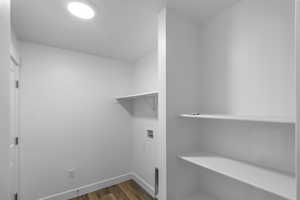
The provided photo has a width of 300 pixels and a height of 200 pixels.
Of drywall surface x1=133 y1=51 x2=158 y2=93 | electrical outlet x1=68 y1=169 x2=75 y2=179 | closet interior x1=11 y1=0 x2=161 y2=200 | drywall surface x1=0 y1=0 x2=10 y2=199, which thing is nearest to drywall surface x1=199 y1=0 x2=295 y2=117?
closet interior x1=11 y1=0 x2=161 y2=200

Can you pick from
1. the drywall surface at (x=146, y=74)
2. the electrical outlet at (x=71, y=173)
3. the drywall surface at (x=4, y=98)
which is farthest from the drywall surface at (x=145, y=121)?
the drywall surface at (x=4, y=98)

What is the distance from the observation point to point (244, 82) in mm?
1121

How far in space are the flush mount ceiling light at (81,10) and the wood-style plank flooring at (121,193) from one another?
2553mm

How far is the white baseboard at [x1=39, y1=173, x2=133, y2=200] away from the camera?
1.98 meters

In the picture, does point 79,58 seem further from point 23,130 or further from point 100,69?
point 23,130

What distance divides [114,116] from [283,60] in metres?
2.37

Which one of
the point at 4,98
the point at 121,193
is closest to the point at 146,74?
the point at 4,98

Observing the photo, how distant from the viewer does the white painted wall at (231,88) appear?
921 mm

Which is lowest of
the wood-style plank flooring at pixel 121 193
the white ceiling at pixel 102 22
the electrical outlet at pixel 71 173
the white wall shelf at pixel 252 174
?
the wood-style plank flooring at pixel 121 193

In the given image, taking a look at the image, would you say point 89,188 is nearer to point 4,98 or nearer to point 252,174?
point 4,98

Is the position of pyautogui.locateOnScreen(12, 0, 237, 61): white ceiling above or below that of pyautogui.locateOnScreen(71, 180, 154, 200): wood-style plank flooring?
above

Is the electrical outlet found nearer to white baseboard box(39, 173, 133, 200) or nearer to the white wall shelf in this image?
white baseboard box(39, 173, 133, 200)

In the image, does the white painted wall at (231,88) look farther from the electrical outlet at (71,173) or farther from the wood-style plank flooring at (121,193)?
the electrical outlet at (71,173)

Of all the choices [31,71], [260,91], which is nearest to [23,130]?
[31,71]
